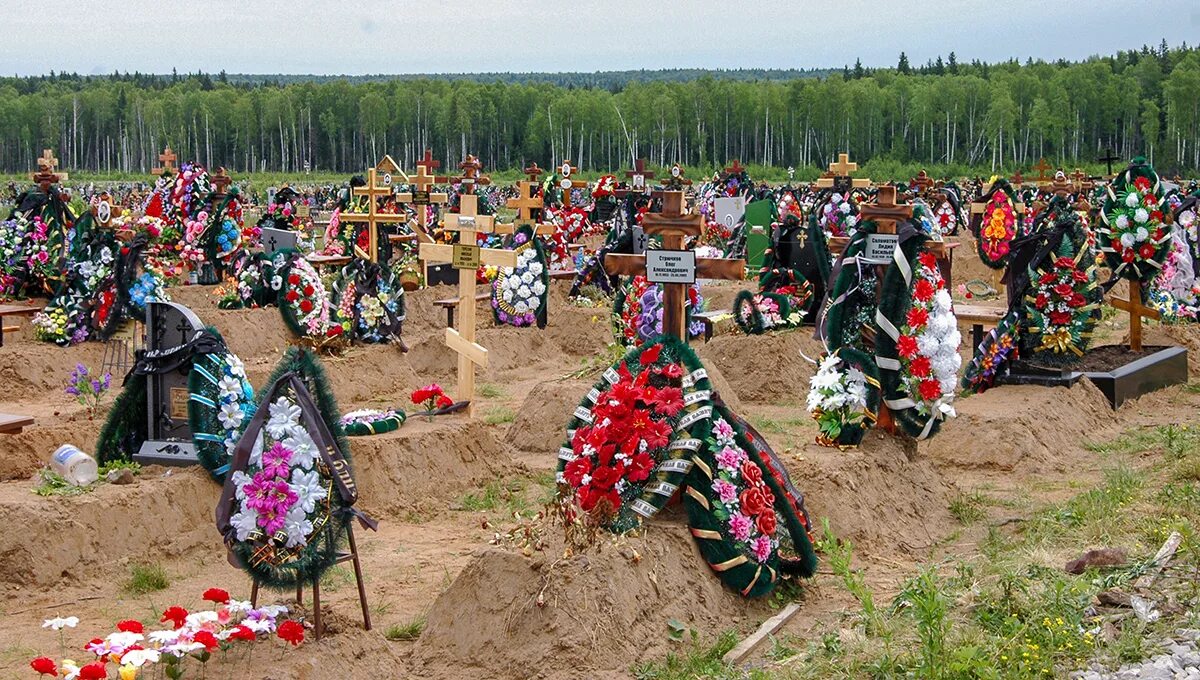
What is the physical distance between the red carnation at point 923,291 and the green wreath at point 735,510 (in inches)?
118

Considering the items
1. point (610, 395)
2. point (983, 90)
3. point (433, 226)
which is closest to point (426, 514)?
point (610, 395)

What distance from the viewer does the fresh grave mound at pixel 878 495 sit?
33.5 ft

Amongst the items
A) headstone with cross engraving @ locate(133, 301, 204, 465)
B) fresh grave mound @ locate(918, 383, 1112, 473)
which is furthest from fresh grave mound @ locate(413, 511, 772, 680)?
fresh grave mound @ locate(918, 383, 1112, 473)

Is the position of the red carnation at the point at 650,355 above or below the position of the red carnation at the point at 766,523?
above

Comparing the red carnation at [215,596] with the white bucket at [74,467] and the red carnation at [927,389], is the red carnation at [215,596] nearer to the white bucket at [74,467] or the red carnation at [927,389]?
the white bucket at [74,467]

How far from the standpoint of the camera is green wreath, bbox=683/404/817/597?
8.44m

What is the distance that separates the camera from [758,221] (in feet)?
92.3

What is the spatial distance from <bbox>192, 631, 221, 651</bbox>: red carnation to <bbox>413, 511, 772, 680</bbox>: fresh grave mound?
4.88 ft

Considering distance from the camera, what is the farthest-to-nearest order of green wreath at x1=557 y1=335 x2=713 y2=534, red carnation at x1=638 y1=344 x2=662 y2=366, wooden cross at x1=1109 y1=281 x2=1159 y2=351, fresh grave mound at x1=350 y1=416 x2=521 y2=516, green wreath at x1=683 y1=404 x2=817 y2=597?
wooden cross at x1=1109 y1=281 x2=1159 y2=351, fresh grave mound at x1=350 y1=416 x2=521 y2=516, red carnation at x1=638 y1=344 x2=662 y2=366, green wreath at x1=683 y1=404 x2=817 y2=597, green wreath at x1=557 y1=335 x2=713 y2=534

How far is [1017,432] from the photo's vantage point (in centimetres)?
1327

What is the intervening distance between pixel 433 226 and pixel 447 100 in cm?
7260

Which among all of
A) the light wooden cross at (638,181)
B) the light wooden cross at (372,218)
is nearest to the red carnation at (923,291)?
the light wooden cross at (372,218)

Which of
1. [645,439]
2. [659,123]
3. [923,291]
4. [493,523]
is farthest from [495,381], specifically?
[659,123]

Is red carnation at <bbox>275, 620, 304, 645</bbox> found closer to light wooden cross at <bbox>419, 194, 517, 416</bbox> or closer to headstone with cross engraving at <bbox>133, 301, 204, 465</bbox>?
headstone with cross engraving at <bbox>133, 301, 204, 465</bbox>
